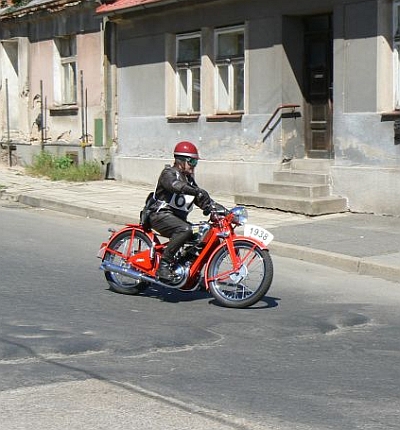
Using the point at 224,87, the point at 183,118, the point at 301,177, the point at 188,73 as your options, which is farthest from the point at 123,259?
the point at 188,73

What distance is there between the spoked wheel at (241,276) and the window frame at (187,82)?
32.3ft

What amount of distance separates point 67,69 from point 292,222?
403 inches

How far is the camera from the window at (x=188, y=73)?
17.9m

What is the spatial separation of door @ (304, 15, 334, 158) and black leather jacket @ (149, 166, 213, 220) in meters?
7.59

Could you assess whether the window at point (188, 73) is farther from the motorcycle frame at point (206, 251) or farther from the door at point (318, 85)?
the motorcycle frame at point (206, 251)

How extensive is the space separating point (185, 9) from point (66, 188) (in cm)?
453

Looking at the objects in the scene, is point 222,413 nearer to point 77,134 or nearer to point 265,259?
point 265,259

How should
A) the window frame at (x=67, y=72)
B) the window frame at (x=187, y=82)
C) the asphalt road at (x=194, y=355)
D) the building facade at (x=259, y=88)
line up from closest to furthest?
the asphalt road at (x=194, y=355) → the building facade at (x=259, y=88) → the window frame at (x=187, y=82) → the window frame at (x=67, y=72)

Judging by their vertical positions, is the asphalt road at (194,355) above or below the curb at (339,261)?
below

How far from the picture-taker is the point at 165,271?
8.46m

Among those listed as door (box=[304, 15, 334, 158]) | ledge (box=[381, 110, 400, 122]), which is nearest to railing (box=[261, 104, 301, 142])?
door (box=[304, 15, 334, 158])

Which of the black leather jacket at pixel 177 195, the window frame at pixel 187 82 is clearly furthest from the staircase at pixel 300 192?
the black leather jacket at pixel 177 195

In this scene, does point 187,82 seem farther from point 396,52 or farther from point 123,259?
point 123,259

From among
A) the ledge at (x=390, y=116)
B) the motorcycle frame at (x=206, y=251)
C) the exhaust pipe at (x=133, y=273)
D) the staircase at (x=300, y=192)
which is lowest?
the exhaust pipe at (x=133, y=273)
